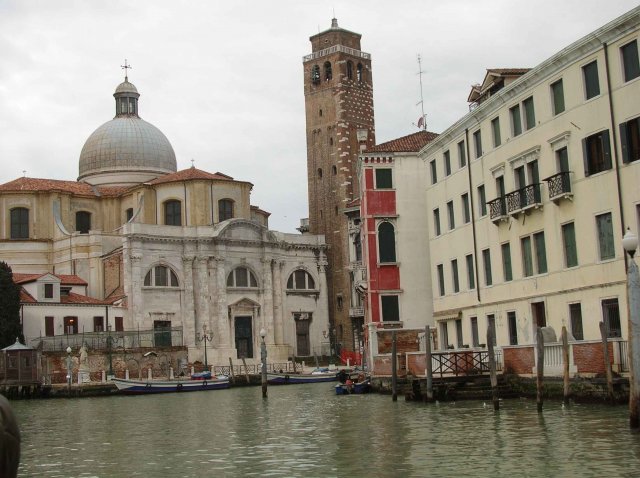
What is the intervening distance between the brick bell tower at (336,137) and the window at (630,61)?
3776cm

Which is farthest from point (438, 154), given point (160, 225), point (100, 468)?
point (160, 225)

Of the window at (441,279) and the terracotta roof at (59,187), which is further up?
the terracotta roof at (59,187)

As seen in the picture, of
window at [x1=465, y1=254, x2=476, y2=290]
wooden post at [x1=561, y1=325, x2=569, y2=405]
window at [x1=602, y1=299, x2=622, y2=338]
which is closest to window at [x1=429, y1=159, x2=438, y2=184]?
window at [x1=465, y1=254, x2=476, y2=290]

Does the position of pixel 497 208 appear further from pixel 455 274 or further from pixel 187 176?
pixel 187 176

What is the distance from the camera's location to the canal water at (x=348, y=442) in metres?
12.5

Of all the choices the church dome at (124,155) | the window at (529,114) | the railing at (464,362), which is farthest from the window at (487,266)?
the church dome at (124,155)

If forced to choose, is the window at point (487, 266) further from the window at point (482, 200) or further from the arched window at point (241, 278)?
the arched window at point (241, 278)

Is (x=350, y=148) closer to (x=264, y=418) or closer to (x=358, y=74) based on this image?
(x=358, y=74)

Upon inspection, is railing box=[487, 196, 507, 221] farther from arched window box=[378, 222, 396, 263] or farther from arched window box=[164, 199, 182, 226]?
arched window box=[164, 199, 182, 226]

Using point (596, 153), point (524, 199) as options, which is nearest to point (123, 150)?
point (524, 199)

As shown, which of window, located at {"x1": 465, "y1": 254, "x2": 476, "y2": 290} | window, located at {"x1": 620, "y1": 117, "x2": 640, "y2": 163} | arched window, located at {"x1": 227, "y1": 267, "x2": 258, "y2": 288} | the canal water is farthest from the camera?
arched window, located at {"x1": 227, "y1": 267, "x2": 258, "y2": 288}

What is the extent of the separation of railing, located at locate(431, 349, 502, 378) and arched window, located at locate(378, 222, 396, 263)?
8.98 metres

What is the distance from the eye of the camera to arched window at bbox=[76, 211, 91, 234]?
57156 mm

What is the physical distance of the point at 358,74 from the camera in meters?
61.2
